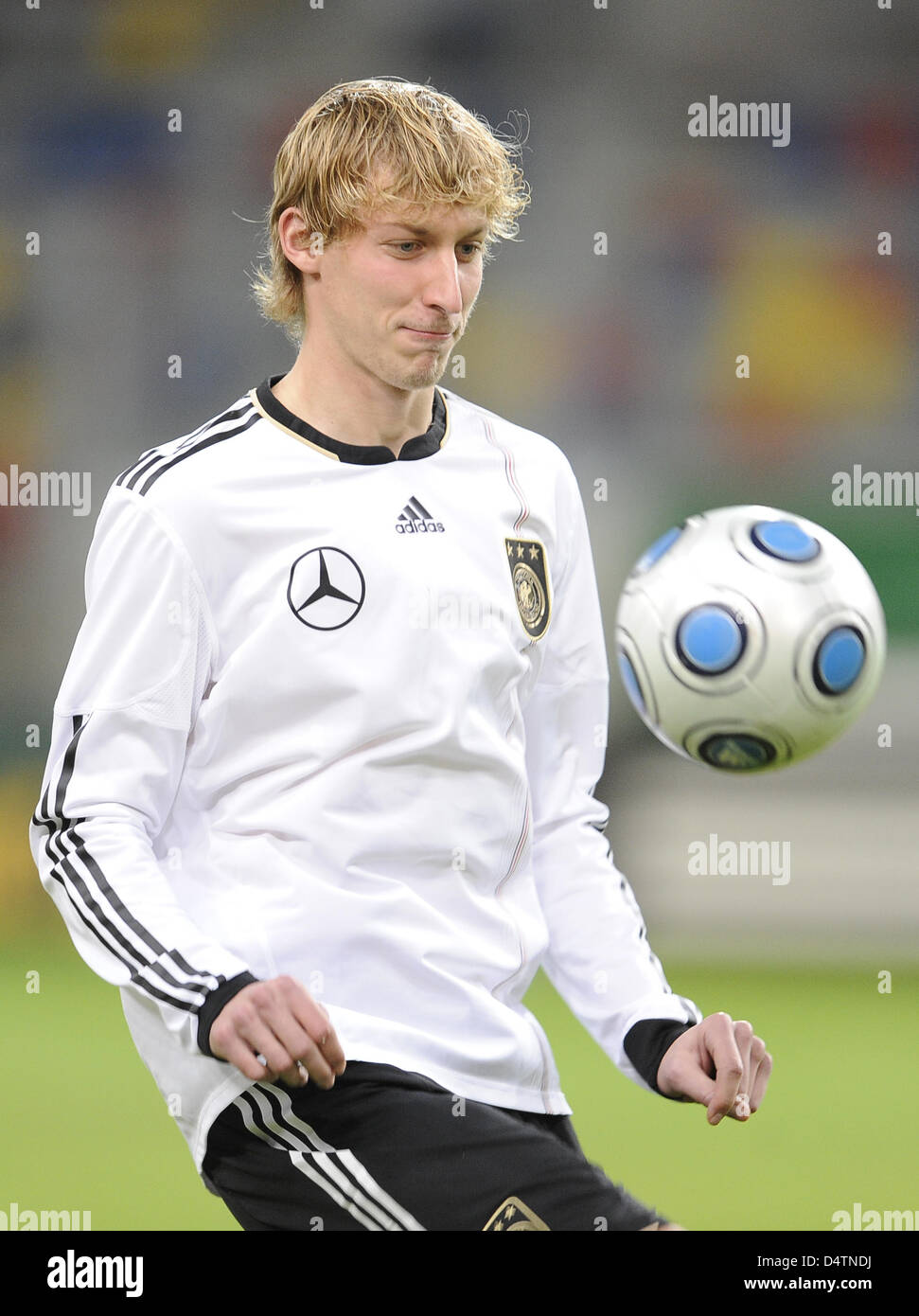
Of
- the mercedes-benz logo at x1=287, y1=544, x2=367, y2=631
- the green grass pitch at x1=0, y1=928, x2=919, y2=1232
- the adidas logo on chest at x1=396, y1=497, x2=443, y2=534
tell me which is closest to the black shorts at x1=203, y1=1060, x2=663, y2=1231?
the mercedes-benz logo at x1=287, y1=544, x2=367, y2=631

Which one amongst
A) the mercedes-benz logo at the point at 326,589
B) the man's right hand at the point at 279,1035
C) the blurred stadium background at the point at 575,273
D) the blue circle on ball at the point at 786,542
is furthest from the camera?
the blurred stadium background at the point at 575,273

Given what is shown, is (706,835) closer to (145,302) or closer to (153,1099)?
(153,1099)

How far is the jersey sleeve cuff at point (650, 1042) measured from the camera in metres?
1.78

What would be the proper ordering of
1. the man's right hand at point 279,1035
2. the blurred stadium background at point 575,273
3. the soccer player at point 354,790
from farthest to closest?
the blurred stadium background at point 575,273 → the soccer player at point 354,790 → the man's right hand at point 279,1035

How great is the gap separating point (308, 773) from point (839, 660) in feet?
2.20

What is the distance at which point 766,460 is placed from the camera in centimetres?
618

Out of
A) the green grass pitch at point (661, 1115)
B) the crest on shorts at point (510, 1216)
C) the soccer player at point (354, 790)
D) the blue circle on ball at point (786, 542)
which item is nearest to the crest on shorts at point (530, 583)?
the soccer player at point (354, 790)

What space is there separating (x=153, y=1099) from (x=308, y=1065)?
2996 mm

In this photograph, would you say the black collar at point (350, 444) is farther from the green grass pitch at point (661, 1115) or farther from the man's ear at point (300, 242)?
the green grass pitch at point (661, 1115)

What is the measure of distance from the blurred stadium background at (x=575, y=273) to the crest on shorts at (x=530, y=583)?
364cm

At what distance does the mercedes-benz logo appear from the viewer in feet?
5.75

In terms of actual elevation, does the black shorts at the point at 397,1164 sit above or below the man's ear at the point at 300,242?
below

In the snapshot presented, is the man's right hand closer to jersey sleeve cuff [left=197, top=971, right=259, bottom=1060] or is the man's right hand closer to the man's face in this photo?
jersey sleeve cuff [left=197, top=971, right=259, bottom=1060]

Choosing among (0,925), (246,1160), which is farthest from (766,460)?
(246,1160)
